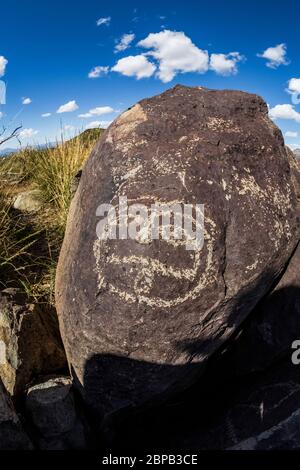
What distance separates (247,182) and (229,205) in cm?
20

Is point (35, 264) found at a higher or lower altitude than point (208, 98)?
lower

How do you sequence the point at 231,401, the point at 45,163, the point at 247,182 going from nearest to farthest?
the point at 247,182 → the point at 231,401 → the point at 45,163

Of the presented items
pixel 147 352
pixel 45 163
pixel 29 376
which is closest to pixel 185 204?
pixel 147 352

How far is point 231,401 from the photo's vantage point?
2941 mm

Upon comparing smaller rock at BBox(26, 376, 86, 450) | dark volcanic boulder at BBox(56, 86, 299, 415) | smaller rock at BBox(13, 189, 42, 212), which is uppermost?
smaller rock at BBox(13, 189, 42, 212)

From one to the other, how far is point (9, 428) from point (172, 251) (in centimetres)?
135

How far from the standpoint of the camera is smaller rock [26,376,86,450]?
2713mm

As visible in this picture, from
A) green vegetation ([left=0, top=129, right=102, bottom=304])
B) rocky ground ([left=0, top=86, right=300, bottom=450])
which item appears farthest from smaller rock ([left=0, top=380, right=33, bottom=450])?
green vegetation ([left=0, top=129, right=102, bottom=304])

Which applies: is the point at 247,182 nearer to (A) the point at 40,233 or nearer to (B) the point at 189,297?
(B) the point at 189,297

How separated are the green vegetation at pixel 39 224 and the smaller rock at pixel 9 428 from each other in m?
1.18

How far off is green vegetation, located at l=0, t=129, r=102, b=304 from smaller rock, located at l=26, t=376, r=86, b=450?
3.11 feet

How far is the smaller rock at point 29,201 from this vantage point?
Answer: 18.2 ft

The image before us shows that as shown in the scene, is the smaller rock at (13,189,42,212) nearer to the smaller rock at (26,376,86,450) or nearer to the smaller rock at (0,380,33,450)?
the smaller rock at (26,376,86,450)
